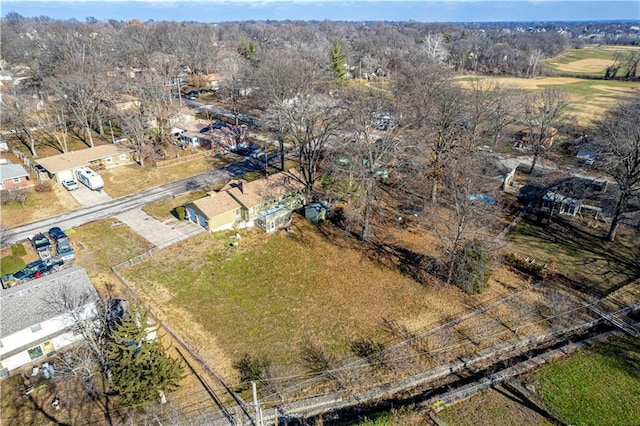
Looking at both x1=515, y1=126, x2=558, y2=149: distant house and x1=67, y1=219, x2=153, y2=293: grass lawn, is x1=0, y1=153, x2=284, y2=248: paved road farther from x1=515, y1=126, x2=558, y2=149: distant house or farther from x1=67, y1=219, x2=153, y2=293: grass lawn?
x1=515, y1=126, x2=558, y2=149: distant house

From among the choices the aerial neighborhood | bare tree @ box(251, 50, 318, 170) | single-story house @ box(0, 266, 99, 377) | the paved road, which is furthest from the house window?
bare tree @ box(251, 50, 318, 170)

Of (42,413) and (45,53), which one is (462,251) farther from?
(45,53)

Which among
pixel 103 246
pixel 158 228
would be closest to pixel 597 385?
pixel 158 228

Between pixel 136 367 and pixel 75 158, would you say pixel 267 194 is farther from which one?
pixel 75 158

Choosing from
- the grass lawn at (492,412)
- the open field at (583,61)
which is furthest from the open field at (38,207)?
the open field at (583,61)

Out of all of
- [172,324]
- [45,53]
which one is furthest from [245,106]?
[172,324]

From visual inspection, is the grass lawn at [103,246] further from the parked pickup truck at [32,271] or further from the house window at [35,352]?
the house window at [35,352]
